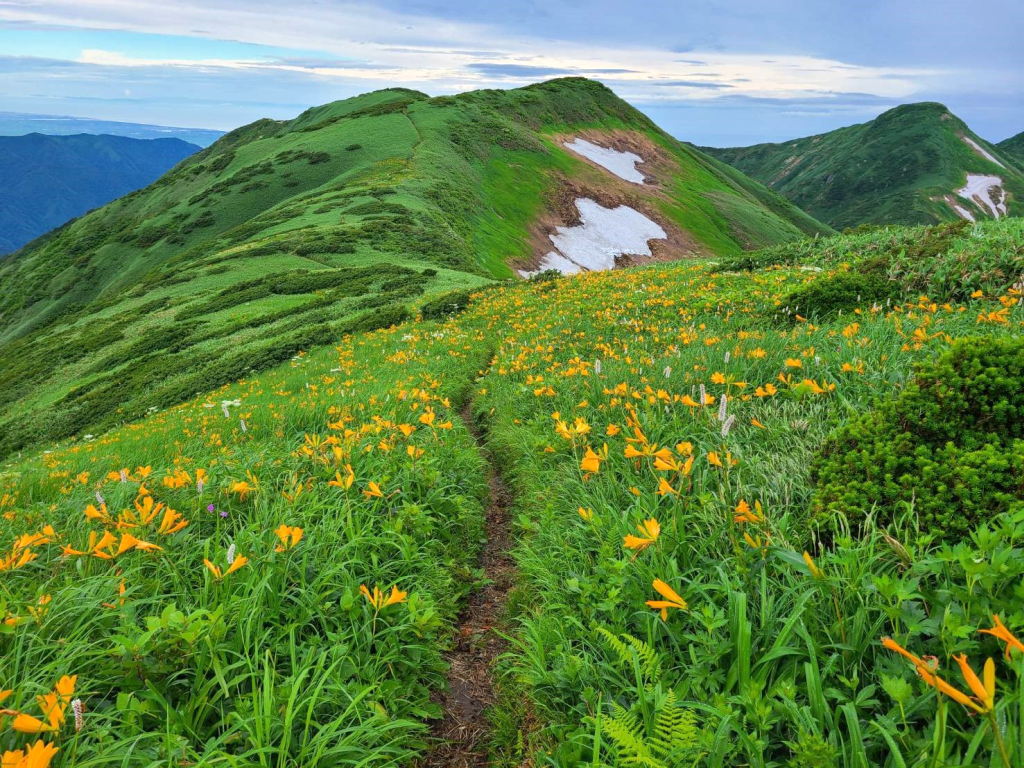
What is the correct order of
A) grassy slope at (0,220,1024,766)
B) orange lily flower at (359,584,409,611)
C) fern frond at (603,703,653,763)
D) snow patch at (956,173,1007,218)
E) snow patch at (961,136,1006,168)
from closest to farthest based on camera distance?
1. fern frond at (603,703,653,763)
2. grassy slope at (0,220,1024,766)
3. orange lily flower at (359,584,409,611)
4. snow patch at (956,173,1007,218)
5. snow patch at (961,136,1006,168)

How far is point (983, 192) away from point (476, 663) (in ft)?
616

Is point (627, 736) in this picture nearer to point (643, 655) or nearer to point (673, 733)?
point (673, 733)

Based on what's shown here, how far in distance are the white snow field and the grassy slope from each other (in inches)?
1762

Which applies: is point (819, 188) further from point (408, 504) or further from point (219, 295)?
point (408, 504)

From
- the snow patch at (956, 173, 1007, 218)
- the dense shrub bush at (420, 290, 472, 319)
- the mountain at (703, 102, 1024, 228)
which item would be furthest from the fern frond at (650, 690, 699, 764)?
the snow patch at (956, 173, 1007, 218)

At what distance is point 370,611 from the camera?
3.39 metres

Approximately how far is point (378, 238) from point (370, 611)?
3606cm

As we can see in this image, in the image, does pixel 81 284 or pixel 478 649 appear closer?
pixel 478 649

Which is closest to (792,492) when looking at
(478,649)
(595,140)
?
(478,649)

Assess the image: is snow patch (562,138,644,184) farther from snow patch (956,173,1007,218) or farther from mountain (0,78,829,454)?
snow patch (956,173,1007,218)

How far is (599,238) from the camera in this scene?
190 feet

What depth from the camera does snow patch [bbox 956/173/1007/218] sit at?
439ft

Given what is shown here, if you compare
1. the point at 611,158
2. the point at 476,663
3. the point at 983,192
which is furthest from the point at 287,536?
the point at 983,192

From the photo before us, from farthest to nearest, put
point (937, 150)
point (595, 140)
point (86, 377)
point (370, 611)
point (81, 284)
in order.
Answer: point (937, 150) < point (595, 140) < point (81, 284) < point (86, 377) < point (370, 611)
